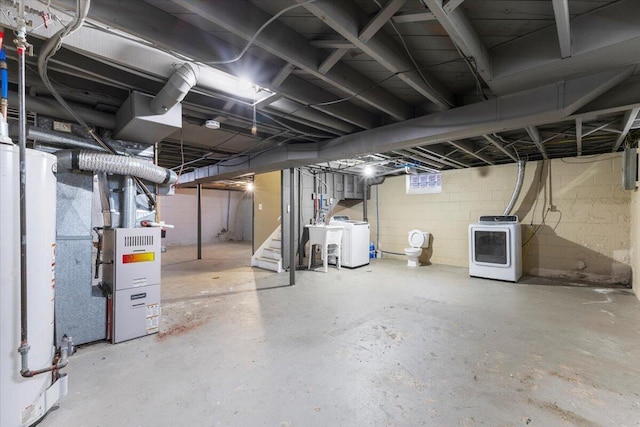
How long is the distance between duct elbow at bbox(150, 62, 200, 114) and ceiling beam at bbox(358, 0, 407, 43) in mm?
1171

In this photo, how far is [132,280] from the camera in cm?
236

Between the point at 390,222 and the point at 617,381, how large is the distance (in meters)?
4.88

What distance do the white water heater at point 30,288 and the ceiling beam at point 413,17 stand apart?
2.07 m

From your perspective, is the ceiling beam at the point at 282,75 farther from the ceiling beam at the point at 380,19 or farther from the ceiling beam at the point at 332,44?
the ceiling beam at the point at 380,19

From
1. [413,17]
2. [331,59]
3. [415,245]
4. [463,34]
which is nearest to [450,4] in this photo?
[413,17]

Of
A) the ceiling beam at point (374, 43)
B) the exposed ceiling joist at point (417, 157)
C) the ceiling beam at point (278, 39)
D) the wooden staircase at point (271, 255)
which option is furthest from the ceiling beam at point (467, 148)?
the wooden staircase at point (271, 255)

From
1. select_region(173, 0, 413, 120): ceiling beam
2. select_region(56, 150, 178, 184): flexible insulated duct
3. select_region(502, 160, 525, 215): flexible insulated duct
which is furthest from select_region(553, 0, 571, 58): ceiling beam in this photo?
select_region(502, 160, 525, 215): flexible insulated duct

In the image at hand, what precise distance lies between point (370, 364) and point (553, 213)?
4.65 metres

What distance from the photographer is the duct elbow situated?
6.00ft

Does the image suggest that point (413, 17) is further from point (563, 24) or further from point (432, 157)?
point (432, 157)

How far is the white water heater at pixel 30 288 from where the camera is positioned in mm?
1238

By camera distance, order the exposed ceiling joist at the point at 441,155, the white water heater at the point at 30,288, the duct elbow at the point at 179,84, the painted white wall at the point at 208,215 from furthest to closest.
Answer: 1. the painted white wall at the point at 208,215
2. the exposed ceiling joist at the point at 441,155
3. the duct elbow at the point at 179,84
4. the white water heater at the point at 30,288

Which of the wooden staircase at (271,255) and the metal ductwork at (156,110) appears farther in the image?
the wooden staircase at (271,255)

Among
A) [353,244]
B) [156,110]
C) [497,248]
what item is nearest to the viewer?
[156,110]
